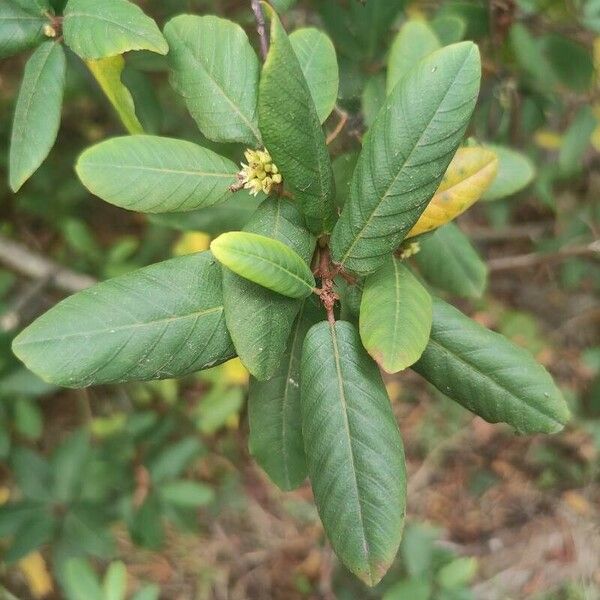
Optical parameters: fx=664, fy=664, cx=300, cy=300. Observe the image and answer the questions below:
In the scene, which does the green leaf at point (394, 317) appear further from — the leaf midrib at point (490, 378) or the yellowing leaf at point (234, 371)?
the yellowing leaf at point (234, 371)

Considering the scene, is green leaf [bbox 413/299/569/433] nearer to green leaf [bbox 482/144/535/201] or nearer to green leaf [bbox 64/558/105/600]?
green leaf [bbox 482/144/535/201]

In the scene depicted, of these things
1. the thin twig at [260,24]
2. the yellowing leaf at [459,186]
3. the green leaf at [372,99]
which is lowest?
the yellowing leaf at [459,186]

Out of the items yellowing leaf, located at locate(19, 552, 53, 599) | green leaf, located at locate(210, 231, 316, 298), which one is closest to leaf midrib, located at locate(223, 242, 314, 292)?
green leaf, located at locate(210, 231, 316, 298)

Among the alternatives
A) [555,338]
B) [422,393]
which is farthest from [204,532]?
[555,338]

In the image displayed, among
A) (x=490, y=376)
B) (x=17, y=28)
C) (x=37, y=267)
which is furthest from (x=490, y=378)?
(x=37, y=267)

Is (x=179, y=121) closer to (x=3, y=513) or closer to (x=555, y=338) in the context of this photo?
(x=3, y=513)

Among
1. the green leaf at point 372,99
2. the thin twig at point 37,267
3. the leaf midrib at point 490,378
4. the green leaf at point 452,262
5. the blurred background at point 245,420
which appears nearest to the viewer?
the leaf midrib at point 490,378

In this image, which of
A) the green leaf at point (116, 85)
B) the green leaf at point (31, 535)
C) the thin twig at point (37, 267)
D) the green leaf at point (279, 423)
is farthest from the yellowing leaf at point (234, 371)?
the green leaf at point (116, 85)
